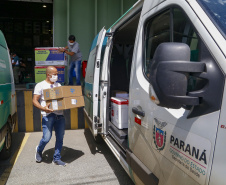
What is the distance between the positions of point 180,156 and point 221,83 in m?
0.61

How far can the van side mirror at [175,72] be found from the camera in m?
1.30

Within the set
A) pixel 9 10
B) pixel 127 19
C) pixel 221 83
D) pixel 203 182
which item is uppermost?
pixel 9 10

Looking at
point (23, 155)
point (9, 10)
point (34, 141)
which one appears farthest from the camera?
point (9, 10)

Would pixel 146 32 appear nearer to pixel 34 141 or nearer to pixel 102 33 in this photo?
pixel 102 33

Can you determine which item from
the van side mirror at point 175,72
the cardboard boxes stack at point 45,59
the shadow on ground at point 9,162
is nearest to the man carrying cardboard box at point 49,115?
the shadow on ground at point 9,162

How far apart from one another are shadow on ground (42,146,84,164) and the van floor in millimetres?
1044

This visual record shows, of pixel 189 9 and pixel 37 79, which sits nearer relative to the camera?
pixel 189 9

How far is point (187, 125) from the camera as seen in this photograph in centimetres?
151

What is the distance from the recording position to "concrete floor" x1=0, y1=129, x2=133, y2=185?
3.39 meters

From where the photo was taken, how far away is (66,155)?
173 inches

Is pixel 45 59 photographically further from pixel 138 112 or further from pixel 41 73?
pixel 138 112

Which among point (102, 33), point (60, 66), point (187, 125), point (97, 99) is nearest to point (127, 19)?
point (102, 33)

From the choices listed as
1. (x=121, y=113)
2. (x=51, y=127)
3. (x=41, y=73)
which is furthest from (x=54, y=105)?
(x=41, y=73)

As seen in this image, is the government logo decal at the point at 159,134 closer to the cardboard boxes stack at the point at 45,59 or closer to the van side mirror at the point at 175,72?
the van side mirror at the point at 175,72
